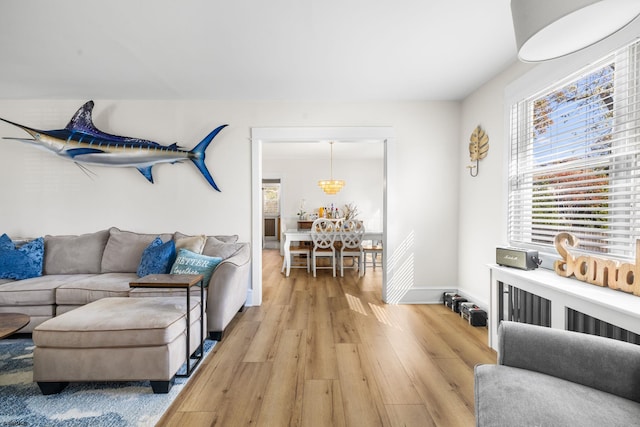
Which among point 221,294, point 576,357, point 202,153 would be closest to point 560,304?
point 576,357

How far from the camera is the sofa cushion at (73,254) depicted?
3.16 meters

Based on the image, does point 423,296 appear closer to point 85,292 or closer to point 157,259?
point 157,259

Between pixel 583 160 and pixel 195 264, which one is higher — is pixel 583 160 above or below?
above

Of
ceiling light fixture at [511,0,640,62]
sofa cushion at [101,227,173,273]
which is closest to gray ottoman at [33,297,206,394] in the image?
sofa cushion at [101,227,173,273]

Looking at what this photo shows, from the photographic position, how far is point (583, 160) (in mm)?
1995

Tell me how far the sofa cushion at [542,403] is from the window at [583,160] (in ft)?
3.60

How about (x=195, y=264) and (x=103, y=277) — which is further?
(x=103, y=277)

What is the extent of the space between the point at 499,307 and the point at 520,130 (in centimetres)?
148

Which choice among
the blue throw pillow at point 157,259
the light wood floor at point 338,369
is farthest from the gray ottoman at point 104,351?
the blue throw pillow at point 157,259

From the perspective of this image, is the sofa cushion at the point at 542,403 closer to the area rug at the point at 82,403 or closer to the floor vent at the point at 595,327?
the floor vent at the point at 595,327

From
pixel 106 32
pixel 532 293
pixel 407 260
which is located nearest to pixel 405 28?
pixel 532 293

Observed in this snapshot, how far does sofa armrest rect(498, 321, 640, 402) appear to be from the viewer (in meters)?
1.10

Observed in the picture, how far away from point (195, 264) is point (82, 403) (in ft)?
3.95

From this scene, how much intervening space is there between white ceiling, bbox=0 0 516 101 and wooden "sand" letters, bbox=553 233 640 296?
61.3 inches
